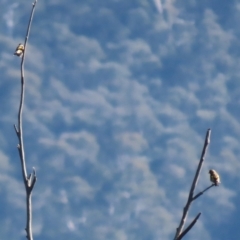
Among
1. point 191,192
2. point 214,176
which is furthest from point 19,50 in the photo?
point 191,192

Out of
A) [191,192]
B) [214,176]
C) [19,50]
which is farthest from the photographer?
[19,50]

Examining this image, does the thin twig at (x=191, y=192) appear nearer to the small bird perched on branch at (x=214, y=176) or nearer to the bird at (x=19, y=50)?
the small bird perched on branch at (x=214, y=176)

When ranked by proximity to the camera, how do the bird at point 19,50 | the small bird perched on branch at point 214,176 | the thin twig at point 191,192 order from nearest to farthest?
the thin twig at point 191,192 → the small bird perched on branch at point 214,176 → the bird at point 19,50

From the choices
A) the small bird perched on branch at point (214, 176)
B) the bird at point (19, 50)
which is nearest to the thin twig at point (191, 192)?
the small bird perched on branch at point (214, 176)

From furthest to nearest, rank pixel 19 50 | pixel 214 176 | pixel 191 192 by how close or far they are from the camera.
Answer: pixel 19 50 < pixel 214 176 < pixel 191 192

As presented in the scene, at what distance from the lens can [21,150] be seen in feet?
19.8

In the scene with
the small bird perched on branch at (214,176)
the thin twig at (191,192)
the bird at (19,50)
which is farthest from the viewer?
the bird at (19,50)

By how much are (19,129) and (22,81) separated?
71cm

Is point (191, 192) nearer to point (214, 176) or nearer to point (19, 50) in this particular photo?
point (214, 176)

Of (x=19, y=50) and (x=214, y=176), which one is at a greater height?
(x=19, y=50)

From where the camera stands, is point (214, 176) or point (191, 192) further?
point (214, 176)

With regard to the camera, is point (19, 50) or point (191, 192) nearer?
point (191, 192)

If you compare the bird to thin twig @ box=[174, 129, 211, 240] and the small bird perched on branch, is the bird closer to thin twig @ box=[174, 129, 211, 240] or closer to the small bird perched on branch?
the small bird perched on branch

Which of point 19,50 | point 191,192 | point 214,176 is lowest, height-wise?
point 191,192
